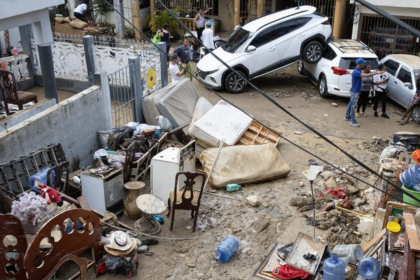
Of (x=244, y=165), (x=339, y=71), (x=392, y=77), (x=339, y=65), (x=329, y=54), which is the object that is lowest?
(x=244, y=165)

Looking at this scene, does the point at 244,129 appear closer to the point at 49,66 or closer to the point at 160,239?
the point at 160,239

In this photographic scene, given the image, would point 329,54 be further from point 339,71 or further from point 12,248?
point 12,248

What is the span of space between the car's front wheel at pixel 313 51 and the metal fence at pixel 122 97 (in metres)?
6.19

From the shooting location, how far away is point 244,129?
10891 millimetres

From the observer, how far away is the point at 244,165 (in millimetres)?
9797

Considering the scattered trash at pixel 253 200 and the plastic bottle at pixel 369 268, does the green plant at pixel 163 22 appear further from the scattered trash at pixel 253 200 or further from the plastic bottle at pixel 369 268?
the plastic bottle at pixel 369 268

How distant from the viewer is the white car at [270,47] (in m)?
14.6

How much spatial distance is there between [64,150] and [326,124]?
6951mm

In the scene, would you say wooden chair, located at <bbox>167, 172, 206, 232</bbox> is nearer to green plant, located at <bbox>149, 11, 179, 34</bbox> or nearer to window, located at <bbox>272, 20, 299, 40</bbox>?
window, located at <bbox>272, 20, 299, 40</bbox>

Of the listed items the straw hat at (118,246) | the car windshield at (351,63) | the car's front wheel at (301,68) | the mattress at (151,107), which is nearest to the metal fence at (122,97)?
the mattress at (151,107)

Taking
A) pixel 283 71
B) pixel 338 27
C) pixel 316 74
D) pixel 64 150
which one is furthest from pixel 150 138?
pixel 338 27

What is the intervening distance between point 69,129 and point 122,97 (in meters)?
2.13

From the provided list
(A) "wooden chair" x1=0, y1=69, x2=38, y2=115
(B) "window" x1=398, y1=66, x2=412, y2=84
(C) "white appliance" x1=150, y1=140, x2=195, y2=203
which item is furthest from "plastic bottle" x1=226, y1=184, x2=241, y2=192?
(B) "window" x1=398, y1=66, x2=412, y2=84

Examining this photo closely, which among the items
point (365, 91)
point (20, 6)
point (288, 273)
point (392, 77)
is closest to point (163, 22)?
point (20, 6)
